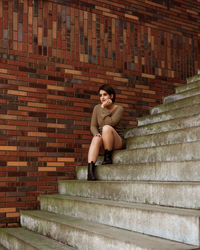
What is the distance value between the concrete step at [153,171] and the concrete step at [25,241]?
935mm

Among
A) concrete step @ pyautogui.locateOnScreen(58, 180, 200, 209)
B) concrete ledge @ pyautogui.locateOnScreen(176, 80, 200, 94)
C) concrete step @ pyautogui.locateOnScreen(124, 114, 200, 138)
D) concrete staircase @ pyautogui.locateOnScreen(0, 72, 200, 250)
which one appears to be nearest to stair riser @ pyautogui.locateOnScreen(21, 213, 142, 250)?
concrete staircase @ pyautogui.locateOnScreen(0, 72, 200, 250)

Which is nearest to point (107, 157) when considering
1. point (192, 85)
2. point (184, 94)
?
point (184, 94)

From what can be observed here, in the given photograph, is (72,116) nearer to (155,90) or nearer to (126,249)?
(155,90)

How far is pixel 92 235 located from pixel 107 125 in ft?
5.61

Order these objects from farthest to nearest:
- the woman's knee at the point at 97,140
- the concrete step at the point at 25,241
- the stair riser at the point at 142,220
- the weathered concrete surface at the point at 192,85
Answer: the weathered concrete surface at the point at 192,85
the woman's knee at the point at 97,140
the concrete step at the point at 25,241
the stair riser at the point at 142,220

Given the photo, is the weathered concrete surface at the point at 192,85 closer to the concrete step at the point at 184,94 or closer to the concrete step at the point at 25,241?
the concrete step at the point at 184,94

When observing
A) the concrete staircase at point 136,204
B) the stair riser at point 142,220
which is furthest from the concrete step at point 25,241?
the stair riser at point 142,220

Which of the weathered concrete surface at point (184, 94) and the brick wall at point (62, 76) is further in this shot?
the weathered concrete surface at point (184, 94)

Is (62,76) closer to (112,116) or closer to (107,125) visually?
(112,116)

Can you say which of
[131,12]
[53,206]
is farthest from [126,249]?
[131,12]

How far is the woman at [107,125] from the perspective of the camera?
411cm

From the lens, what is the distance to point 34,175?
16.0 feet

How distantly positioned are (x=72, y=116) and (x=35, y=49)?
1.13 m

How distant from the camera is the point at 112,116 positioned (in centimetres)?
448
